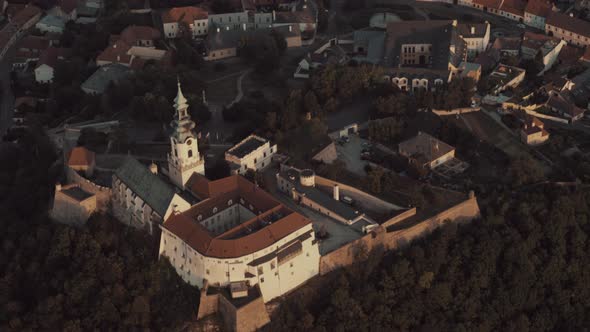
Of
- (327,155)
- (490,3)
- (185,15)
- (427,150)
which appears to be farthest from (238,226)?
(490,3)

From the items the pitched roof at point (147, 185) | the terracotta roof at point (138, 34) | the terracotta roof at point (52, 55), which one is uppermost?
the pitched roof at point (147, 185)

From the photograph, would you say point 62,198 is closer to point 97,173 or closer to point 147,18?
point 97,173

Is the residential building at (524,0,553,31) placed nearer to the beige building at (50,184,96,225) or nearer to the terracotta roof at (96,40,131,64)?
the terracotta roof at (96,40,131,64)

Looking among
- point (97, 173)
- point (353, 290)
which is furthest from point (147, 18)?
point (353, 290)

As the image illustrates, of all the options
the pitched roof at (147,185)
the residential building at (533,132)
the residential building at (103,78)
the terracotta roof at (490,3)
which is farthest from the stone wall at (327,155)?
the terracotta roof at (490,3)

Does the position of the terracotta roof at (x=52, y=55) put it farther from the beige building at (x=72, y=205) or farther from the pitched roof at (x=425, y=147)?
the pitched roof at (x=425, y=147)

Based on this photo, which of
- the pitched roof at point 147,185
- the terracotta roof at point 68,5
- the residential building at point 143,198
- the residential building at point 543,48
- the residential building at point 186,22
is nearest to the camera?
the residential building at point 143,198

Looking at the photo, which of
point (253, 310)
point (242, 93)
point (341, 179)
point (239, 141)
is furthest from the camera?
point (242, 93)
